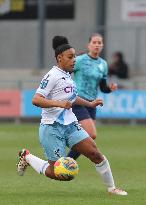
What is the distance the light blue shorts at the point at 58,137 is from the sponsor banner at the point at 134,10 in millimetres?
19936

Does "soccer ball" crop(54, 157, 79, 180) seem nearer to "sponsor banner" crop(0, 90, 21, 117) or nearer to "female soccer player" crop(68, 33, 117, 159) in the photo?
"female soccer player" crop(68, 33, 117, 159)

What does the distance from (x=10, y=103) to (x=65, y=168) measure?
1616 cm

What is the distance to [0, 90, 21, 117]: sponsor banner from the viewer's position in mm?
28297

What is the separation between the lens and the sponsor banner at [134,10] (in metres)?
32.4

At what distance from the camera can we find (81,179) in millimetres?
15250

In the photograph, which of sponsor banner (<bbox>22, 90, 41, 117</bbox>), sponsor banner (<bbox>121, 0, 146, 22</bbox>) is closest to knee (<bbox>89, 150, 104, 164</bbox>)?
sponsor banner (<bbox>22, 90, 41, 117</bbox>)

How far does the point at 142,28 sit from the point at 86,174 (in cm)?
1625

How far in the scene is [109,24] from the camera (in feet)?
108

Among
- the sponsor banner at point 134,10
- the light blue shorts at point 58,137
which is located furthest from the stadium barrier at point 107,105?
the light blue shorts at point 58,137

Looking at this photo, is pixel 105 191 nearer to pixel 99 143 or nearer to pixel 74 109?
pixel 74 109

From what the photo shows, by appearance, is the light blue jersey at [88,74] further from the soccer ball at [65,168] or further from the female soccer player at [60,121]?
the soccer ball at [65,168]

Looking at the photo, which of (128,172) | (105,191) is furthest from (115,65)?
(105,191)

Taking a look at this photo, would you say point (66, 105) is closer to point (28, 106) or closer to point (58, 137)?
point (58, 137)

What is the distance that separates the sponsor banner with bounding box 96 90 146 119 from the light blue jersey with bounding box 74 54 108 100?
12029 millimetres
